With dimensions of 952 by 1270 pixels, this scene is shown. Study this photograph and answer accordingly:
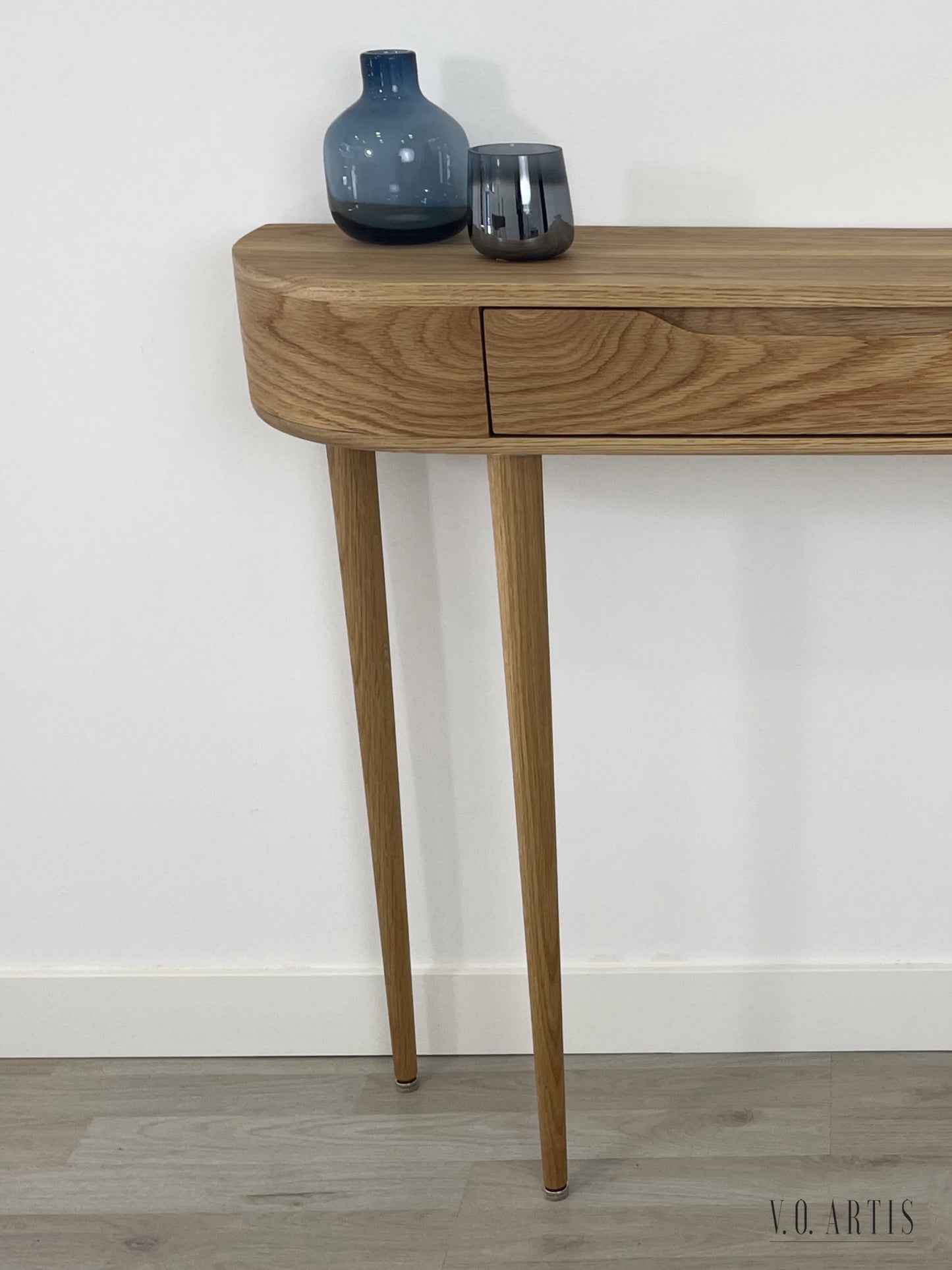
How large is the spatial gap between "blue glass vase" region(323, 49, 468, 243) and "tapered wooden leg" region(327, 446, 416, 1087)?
21 centimetres

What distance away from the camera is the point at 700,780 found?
142 centimetres

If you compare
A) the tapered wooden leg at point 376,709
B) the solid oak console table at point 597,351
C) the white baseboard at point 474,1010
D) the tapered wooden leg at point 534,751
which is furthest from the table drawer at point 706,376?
the white baseboard at point 474,1010

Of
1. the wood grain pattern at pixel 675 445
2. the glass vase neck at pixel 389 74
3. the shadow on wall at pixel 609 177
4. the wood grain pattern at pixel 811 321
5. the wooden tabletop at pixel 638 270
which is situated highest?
A: the glass vase neck at pixel 389 74

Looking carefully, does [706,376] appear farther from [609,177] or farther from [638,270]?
[609,177]

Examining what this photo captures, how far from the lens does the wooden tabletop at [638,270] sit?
96cm

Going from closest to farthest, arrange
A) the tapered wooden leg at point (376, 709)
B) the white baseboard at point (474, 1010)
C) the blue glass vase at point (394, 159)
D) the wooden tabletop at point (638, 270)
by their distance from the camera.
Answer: the wooden tabletop at point (638, 270) → the blue glass vase at point (394, 159) → the tapered wooden leg at point (376, 709) → the white baseboard at point (474, 1010)

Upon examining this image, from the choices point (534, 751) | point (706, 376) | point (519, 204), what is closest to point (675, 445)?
point (706, 376)

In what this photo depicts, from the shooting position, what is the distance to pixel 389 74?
3.55 ft

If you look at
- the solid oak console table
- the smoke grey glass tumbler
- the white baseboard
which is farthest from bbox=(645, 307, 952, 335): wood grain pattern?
the white baseboard

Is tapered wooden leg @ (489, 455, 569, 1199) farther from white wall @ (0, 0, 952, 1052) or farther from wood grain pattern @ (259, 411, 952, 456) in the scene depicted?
white wall @ (0, 0, 952, 1052)

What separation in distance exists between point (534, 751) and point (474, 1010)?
48cm

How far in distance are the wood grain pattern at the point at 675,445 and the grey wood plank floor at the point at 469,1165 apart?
79 centimetres

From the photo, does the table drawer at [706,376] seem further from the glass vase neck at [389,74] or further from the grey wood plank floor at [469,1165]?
the grey wood plank floor at [469,1165]

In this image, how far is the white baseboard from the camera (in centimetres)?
148
